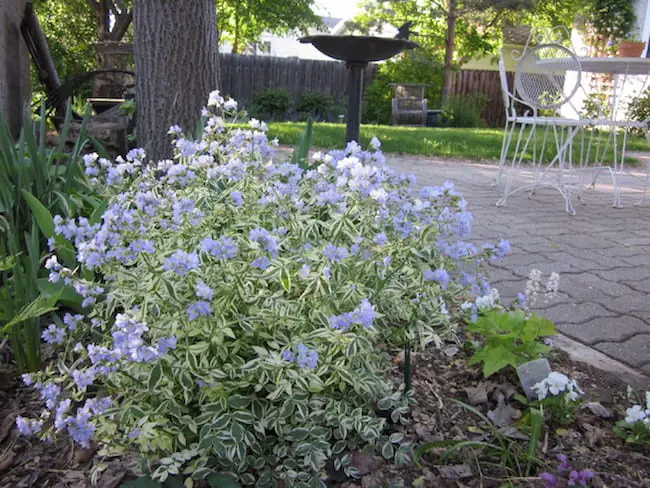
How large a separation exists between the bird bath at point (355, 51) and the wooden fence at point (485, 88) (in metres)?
16.5

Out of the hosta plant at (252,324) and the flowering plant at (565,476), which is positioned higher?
the hosta plant at (252,324)

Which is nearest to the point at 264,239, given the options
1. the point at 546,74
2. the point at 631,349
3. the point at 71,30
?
the point at 631,349

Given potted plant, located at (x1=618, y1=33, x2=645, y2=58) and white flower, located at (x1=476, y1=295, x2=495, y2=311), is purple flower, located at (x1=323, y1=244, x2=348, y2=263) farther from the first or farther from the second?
potted plant, located at (x1=618, y1=33, x2=645, y2=58)

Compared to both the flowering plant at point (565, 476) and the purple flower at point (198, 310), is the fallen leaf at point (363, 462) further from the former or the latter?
the purple flower at point (198, 310)

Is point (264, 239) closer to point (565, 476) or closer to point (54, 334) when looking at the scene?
point (54, 334)

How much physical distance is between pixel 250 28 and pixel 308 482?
74.0 ft

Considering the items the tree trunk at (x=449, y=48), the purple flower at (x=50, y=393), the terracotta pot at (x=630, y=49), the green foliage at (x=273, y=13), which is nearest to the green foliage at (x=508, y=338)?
the purple flower at (x=50, y=393)

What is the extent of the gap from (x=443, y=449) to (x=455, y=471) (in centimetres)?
9

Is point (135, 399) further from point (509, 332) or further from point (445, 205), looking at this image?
point (509, 332)

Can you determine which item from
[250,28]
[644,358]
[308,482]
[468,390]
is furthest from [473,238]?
[250,28]

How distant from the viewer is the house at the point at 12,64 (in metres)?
4.44

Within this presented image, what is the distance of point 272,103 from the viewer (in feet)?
53.6

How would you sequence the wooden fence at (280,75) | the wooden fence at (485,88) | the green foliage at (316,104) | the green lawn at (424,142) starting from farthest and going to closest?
the wooden fence at (485,88), the wooden fence at (280,75), the green foliage at (316,104), the green lawn at (424,142)

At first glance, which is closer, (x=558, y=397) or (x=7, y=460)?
(x=7, y=460)
